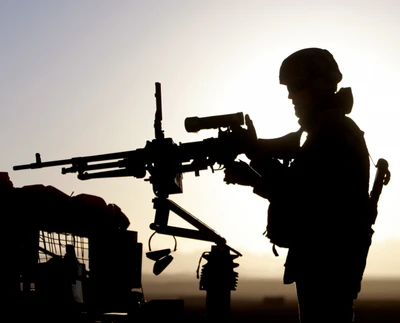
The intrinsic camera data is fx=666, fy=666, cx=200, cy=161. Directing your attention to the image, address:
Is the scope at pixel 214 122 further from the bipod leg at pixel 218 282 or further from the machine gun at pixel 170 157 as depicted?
the bipod leg at pixel 218 282

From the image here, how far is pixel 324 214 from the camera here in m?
5.20

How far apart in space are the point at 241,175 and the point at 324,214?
92 centimetres

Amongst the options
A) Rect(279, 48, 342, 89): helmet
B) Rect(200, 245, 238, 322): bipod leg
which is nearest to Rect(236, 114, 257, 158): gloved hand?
Rect(279, 48, 342, 89): helmet

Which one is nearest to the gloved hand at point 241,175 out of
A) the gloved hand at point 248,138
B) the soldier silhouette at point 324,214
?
the soldier silhouette at point 324,214

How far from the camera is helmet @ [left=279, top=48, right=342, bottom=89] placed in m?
5.68

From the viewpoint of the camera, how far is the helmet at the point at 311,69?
5684mm

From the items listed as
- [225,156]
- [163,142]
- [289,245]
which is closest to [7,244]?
[163,142]

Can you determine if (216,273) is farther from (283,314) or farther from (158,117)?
(283,314)

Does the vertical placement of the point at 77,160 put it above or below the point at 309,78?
above

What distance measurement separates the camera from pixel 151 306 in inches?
194

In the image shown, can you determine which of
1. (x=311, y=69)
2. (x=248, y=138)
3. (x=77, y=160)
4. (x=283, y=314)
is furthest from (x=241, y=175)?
(x=283, y=314)

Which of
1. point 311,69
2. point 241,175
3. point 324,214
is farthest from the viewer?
point 241,175

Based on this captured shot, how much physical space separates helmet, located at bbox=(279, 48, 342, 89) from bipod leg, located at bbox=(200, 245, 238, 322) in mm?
1593

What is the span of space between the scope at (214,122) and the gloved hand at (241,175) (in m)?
0.49
